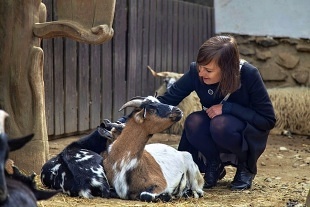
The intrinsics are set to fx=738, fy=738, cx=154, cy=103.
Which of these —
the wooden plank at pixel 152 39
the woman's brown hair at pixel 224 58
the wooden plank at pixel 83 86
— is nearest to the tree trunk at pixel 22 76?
the woman's brown hair at pixel 224 58

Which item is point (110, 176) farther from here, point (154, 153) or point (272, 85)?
point (272, 85)

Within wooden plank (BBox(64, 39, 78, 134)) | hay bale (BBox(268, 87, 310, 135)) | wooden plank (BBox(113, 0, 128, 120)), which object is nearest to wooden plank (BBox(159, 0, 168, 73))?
wooden plank (BBox(113, 0, 128, 120))

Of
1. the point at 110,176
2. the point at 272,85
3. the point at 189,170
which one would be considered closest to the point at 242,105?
the point at 189,170

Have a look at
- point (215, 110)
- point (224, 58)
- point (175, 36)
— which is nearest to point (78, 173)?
point (215, 110)

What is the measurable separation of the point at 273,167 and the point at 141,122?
279 centimetres

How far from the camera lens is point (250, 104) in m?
6.45

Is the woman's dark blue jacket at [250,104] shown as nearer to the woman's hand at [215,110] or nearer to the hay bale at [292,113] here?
the woman's hand at [215,110]

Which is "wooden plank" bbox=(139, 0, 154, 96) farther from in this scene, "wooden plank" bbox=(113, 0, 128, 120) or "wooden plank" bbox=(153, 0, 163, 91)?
"wooden plank" bbox=(113, 0, 128, 120)

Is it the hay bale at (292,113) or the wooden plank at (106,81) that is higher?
the wooden plank at (106,81)

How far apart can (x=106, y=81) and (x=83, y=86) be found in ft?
1.90

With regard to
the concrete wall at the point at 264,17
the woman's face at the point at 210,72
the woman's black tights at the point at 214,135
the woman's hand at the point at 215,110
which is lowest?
the woman's black tights at the point at 214,135

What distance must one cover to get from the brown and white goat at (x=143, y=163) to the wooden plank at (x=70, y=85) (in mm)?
3415

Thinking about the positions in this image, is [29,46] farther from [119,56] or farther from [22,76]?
[119,56]

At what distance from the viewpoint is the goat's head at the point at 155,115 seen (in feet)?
19.4
